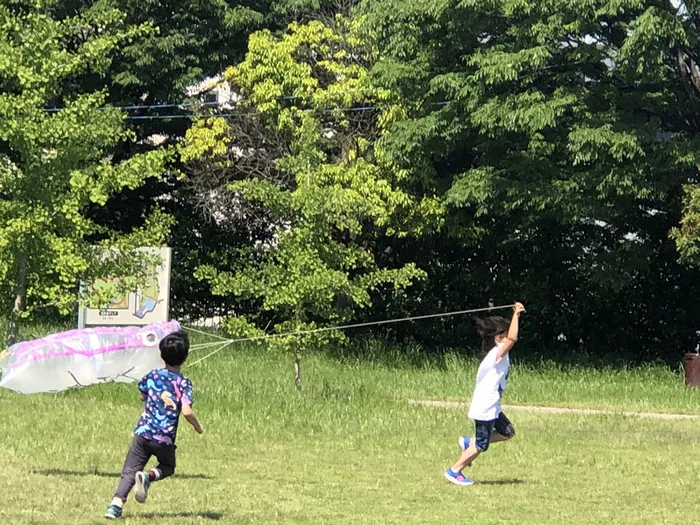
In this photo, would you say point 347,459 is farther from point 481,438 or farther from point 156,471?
point 156,471

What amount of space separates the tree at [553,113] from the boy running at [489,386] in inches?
413

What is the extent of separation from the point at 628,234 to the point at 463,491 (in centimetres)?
1813

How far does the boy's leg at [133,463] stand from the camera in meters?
8.47

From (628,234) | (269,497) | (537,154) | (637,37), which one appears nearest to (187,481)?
(269,497)

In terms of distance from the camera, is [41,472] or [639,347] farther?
[639,347]

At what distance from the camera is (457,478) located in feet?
34.2

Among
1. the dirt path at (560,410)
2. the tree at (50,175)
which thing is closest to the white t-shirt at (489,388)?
the dirt path at (560,410)

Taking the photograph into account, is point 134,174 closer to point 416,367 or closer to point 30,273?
point 30,273

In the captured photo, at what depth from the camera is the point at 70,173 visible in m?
17.3

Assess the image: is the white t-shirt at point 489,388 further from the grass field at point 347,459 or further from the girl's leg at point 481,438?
the grass field at point 347,459

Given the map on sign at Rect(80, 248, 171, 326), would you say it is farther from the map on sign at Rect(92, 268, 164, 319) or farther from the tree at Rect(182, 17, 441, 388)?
the tree at Rect(182, 17, 441, 388)

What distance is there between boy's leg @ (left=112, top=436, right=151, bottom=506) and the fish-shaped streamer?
8.64 feet

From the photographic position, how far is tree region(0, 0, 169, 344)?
1698 centimetres

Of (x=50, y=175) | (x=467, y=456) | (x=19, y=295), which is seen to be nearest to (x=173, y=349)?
(x=467, y=456)
